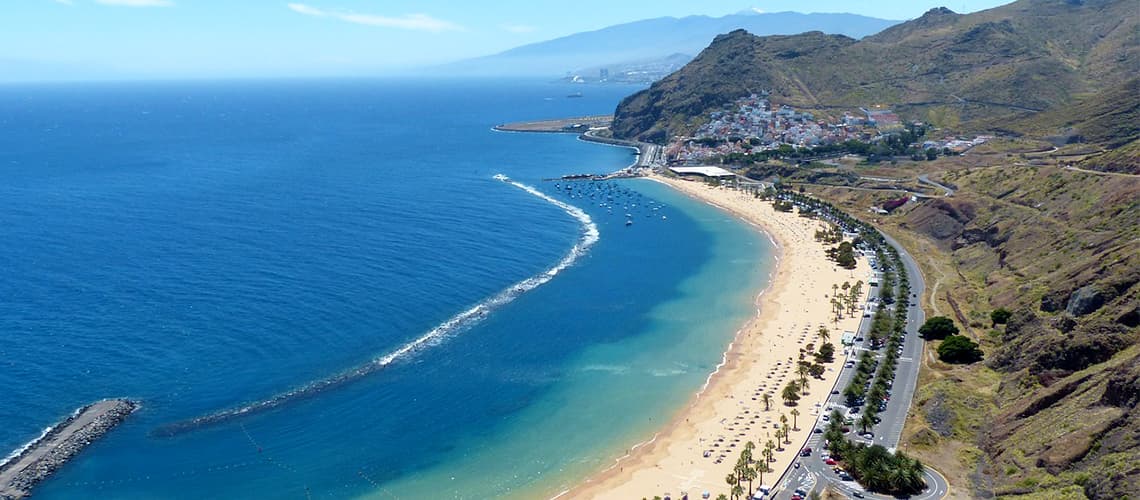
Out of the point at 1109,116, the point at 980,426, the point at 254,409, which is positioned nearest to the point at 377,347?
the point at 254,409

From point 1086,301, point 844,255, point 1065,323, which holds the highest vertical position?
point 1086,301

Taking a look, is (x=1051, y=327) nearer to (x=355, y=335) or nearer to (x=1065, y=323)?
(x=1065, y=323)

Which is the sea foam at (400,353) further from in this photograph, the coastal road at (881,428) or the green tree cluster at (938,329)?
the green tree cluster at (938,329)

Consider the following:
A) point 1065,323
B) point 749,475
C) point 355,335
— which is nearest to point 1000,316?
point 1065,323

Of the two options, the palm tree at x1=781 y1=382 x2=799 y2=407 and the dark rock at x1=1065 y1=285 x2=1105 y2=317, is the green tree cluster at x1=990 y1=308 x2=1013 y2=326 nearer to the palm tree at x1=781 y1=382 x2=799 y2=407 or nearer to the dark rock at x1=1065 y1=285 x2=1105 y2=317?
the dark rock at x1=1065 y1=285 x2=1105 y2=317

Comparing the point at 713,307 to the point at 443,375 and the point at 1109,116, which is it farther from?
the point at 1109,116
